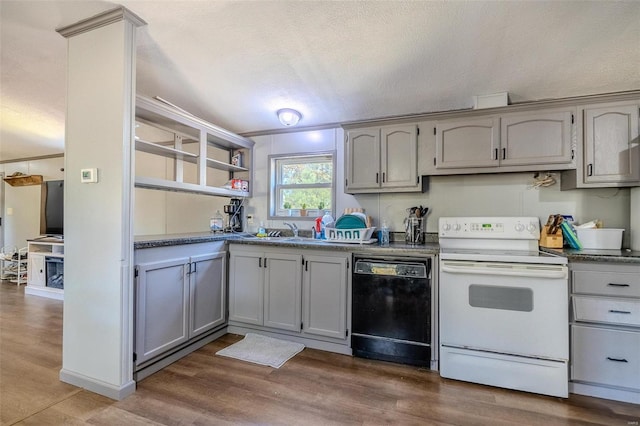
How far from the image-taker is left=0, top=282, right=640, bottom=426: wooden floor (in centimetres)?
169

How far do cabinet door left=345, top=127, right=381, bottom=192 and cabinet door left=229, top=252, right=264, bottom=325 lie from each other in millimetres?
1179

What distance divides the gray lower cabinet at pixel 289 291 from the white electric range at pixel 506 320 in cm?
83

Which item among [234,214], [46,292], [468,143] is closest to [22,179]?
[46,292]

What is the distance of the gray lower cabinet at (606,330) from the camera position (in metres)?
1.85

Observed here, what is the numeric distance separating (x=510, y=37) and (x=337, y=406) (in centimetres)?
267

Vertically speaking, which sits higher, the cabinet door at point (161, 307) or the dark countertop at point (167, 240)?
the dark countertop at point (167, 240)

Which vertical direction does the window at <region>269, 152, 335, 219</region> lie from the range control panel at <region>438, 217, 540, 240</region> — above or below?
above

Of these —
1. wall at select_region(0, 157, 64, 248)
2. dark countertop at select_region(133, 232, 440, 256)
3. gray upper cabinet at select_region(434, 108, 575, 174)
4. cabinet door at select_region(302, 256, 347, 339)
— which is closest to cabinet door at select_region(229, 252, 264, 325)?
dark countertop at select_region(133, 232, 440, 256)

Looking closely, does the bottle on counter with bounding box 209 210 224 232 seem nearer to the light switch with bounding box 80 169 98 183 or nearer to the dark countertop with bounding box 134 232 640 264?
the dark countertop with bounding box 134 232 640 264

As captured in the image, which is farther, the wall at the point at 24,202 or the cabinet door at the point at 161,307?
the wall at the point at 24,202

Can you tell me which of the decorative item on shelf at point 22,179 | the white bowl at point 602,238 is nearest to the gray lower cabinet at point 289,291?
the white bowl at point 602,238

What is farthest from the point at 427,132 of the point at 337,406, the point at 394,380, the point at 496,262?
the point at 337,406

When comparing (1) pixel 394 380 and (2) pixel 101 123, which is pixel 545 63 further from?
(2) pixel 101 123

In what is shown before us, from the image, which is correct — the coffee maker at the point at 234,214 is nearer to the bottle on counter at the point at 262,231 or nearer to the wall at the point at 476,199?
the bottle on counter at the point at 262,231
